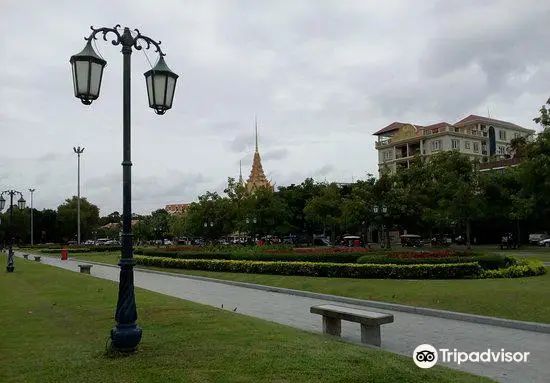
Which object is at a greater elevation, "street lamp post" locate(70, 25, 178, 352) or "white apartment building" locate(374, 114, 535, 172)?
"white apartment building" locate(374, 114, 535, 172)

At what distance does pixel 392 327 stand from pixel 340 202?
3993 centimetres

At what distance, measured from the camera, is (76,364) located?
6223 millimetres

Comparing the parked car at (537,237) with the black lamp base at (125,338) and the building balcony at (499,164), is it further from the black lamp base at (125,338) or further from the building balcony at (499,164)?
the black lamp base at (125,338)

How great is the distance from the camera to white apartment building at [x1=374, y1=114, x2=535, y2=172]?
81.1m

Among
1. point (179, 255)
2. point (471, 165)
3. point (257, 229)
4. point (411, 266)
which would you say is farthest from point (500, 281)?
point (257, 229)

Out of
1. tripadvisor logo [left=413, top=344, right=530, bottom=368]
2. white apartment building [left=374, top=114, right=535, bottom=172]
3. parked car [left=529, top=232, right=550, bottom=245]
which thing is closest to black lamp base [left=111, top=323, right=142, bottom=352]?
tripadvisor logo [left=413, top=344, right=530, bottom=368]

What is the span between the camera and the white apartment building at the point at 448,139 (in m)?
81.1

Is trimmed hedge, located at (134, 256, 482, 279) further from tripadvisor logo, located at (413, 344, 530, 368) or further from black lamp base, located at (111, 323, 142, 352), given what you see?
tripadvisor logo, located at (413, 344, 530, 368)

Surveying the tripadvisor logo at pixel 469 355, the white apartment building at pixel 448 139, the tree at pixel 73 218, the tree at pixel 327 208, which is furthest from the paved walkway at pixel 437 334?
the tree at pixel 73 218

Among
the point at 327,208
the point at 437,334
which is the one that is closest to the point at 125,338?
the point at 437,334

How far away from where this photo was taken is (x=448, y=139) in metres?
80.1

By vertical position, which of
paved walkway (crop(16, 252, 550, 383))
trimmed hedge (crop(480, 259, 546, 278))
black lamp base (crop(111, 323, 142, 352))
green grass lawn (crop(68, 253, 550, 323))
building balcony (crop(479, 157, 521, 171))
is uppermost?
building balcony (crop(479, 157, 521, 171))

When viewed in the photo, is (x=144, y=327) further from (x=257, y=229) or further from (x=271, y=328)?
(x=257, y=229)

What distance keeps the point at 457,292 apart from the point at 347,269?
19.1ft
